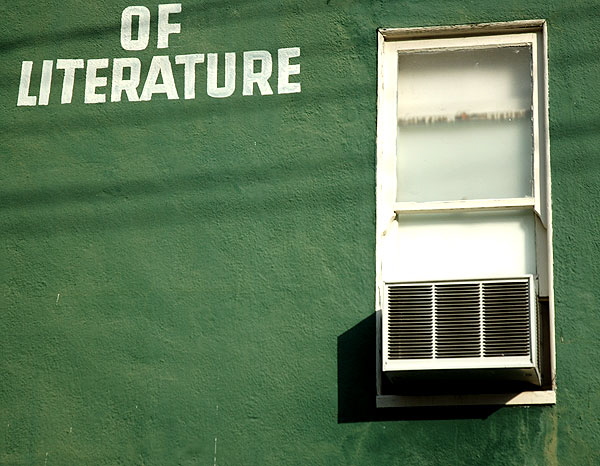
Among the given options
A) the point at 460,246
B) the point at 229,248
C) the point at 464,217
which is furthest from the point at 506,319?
the point at 229,248

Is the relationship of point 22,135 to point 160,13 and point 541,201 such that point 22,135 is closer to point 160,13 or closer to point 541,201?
point 160,13

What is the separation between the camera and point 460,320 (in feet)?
26.6

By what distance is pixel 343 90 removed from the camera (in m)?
9.25

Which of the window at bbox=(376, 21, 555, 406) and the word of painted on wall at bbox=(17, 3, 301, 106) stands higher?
the word of painted on wall at bbox=(17, 3, 301, 106)

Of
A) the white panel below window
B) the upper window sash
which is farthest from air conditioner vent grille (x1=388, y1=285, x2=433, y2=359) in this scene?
the upper window sash

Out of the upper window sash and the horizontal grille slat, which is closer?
the horizontal grille slat

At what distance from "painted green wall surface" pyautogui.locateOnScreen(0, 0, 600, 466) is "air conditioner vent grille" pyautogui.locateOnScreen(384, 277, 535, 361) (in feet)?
1.42

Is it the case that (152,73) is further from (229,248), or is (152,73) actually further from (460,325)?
(460,325)

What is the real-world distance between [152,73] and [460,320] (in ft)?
9.79

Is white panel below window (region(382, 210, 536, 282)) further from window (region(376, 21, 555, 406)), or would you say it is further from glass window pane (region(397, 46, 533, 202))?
glass window pane (region(397, 46, 533, 202))

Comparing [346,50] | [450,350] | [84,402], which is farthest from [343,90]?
[84,402]

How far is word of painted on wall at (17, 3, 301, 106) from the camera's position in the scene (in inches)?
369

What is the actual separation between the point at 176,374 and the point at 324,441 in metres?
1.06

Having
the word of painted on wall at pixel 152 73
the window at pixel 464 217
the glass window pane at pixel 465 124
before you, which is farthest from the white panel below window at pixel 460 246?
the word of painted on wall at pixel 152 73
